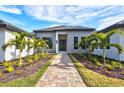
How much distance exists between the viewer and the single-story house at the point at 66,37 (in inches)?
901

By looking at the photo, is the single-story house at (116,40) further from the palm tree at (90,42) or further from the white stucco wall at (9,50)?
the white stucco wall at (9,50)

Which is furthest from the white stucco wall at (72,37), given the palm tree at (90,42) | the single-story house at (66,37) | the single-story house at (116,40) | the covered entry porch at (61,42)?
the single-story house at (116,40)

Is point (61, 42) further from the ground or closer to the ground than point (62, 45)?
further from the ground

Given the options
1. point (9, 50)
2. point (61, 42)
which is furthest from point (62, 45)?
point (9, 50)

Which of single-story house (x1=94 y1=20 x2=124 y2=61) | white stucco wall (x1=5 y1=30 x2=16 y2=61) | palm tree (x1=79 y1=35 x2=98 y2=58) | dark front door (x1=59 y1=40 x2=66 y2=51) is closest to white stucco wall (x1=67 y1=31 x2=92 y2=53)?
dark front door (x1=59 y1=40 x2=66 y2=51)

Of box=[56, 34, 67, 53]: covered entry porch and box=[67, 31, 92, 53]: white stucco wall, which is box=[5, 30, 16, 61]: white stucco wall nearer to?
box=[56, 34, 67, 53]: covered entry porch

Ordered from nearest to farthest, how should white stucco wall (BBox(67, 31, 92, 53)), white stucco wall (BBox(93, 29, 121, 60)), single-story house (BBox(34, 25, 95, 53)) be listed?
white stucco wall (BBox(93, 29, 121, 60)) → single-story house (BBox(34, 25, 95, 53)) → white stucco wall (BBox(67, 31, 92, 53))

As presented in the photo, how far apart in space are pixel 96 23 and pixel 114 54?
4.20 m

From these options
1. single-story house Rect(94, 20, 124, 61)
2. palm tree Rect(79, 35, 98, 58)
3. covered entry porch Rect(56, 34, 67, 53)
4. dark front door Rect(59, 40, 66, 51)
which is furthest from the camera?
dark front door Rect(59, 40, 66, 51)

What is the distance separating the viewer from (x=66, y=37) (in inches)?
991

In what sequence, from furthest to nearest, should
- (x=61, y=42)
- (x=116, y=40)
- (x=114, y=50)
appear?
(x=61, y=42), (x=114, y=50), (x=116, y=40)

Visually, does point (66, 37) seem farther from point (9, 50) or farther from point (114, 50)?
point (9, 50)

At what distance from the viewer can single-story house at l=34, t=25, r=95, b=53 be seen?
22.9 m
